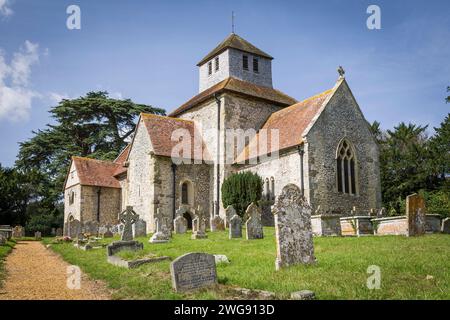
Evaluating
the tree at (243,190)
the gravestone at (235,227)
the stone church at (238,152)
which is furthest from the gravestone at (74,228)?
the gravestone at (235,227)

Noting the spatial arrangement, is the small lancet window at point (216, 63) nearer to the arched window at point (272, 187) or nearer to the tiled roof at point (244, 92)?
the tiled roof at point (244, 92)

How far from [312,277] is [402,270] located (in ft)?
5.54

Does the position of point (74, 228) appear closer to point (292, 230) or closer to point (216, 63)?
point (216, 63)

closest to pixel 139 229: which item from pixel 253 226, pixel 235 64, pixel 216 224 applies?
pixel 216 224

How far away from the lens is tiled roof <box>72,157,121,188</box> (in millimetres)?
29769

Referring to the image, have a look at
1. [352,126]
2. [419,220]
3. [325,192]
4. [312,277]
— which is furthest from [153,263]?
[352,126]

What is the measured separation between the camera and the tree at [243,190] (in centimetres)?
2094

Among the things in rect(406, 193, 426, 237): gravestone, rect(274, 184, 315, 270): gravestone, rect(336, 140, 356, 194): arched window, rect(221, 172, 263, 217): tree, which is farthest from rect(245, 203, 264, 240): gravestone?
rect(336, 140, 356, 194): arched window

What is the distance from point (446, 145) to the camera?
99.5ft

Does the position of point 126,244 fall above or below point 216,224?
below

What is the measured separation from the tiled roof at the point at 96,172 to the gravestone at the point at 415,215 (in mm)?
22819

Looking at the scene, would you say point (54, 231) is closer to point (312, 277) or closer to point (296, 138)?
point (296, 138)

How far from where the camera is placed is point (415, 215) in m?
12.7

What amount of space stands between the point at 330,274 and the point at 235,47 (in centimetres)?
2421
